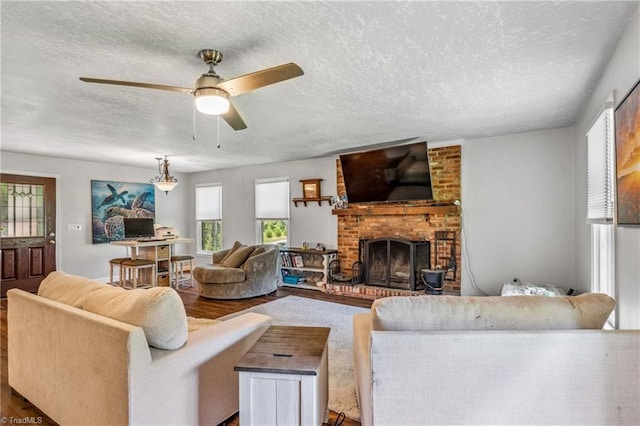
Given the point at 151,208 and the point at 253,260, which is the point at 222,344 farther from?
the point at 151,208

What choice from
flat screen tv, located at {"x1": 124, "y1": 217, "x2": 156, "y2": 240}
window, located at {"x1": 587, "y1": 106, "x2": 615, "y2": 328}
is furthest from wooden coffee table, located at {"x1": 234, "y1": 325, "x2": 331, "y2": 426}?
flat screen tv, located at {"x1": 124, "y1": 217, "x2": 156, "y2": 240}

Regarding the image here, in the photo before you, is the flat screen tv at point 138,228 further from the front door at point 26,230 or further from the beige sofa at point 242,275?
the beige sofa at point 242,275

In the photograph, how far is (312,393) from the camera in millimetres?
1422

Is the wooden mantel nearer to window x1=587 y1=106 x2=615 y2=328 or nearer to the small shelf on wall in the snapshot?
the small shelf on wall

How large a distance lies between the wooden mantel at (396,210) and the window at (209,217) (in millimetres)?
3030

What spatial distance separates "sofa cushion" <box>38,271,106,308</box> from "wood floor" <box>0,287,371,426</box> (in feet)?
2.36

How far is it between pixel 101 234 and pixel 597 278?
7357mm

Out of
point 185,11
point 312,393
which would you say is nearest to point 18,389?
point 312,393

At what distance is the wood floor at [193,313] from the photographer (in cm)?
199

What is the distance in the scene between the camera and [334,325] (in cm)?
371

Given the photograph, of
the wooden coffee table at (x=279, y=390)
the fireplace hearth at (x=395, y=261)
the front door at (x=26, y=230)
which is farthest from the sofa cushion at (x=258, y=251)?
the wooden coffee table at (x=279, y=390)

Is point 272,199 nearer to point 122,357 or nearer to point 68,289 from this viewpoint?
point 68,289

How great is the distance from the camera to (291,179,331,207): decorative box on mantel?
19.0ft

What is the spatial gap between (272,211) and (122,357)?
16.7 ft
